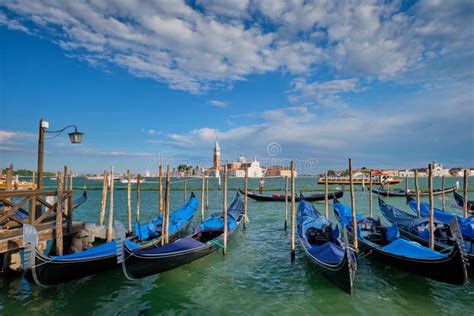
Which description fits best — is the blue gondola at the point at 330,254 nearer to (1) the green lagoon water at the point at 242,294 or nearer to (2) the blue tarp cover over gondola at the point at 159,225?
(1) the green lagoon water at the point at 242,294

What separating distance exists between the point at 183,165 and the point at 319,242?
10438cm

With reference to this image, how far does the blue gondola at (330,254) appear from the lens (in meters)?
5.28

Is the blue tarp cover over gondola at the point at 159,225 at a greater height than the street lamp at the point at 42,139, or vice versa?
the street lamp at the point at 42,139

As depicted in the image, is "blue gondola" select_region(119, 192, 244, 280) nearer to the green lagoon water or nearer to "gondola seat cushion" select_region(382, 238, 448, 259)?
the green lagoon water

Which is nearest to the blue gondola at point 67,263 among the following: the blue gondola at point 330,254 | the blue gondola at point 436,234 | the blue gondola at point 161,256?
the blue gondola at point 161,256

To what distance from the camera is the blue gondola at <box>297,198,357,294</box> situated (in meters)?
5.28

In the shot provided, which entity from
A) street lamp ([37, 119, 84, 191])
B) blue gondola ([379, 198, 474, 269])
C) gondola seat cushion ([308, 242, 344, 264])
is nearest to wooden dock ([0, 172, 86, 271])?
street lamp ([37, 119, 84, 191])

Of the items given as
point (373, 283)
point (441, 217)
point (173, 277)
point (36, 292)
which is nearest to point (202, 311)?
point (173, 277)

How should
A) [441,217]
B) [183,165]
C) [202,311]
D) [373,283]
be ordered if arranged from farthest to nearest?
[183,165] < [441,217] < [373,283] < [202,311]

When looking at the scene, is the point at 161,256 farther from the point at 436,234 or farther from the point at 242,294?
the point at 436,234

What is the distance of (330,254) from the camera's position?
600cm

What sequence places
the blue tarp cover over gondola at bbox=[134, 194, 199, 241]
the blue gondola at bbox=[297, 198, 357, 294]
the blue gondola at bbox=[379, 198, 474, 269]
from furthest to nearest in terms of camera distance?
1. the blue tarp cover over gondola at bbox=[134, 194, 199, 241]
2. the blue gondola at bbox=[379, 198, 474, 269]
3. the blue gondola at bbox=[297, 198, 357, 294]

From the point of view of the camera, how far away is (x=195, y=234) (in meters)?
8.73

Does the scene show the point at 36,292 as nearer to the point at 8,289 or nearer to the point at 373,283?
the point at 8,289
